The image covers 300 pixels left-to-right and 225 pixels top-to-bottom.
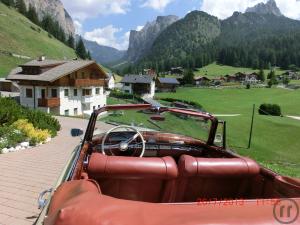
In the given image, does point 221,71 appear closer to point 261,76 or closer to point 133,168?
point 261,76

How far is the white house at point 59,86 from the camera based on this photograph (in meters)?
45.6

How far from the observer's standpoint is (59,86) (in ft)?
151

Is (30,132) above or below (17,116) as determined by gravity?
below

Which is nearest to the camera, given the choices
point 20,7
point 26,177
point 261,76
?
point 26,177

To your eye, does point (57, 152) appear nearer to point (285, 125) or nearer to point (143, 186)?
point (143, 186)

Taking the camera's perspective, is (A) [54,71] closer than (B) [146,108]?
No

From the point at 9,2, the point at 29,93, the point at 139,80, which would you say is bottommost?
the point at 29,93

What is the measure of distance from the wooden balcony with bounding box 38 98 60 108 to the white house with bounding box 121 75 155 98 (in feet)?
192

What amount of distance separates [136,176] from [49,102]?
138ft

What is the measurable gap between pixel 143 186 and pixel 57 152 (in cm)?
992

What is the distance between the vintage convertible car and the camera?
2207mm

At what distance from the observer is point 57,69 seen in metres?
48.4

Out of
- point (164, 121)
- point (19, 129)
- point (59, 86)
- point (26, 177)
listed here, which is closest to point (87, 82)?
point (59, 86)

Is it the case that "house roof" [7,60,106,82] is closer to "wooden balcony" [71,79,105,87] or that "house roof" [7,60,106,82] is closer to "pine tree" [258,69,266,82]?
"wooden balcony" [71,79,105,87]
